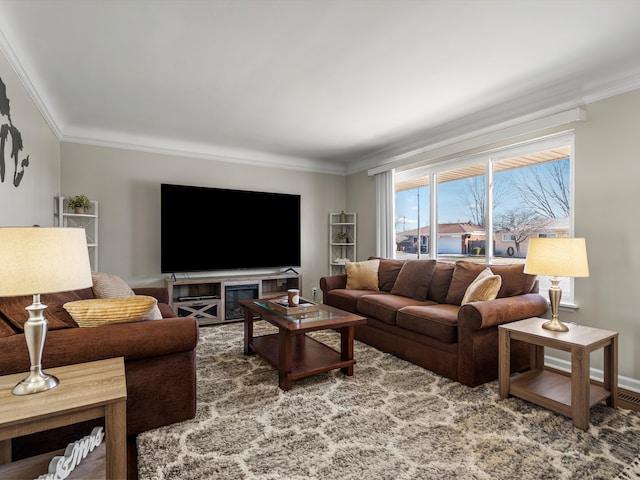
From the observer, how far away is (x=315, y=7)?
6.31ft

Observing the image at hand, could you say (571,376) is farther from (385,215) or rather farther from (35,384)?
(385,215)

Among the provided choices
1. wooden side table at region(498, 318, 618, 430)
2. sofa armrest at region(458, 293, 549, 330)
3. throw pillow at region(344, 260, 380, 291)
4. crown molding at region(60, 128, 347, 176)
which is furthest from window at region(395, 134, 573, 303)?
crown molding at region(60, 128, 347, 176)

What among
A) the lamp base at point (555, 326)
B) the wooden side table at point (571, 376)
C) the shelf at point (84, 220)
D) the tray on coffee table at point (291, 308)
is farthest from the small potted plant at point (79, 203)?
the lamp base at point (555, 326)

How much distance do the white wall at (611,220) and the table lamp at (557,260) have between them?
619mm

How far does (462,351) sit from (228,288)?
3.07 m

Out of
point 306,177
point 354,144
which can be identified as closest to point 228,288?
point 306,177

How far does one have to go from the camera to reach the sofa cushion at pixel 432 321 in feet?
8.84

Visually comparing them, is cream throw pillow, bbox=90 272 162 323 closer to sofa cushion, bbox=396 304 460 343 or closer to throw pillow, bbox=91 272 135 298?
throw pillow, bbox=91 272 135 298

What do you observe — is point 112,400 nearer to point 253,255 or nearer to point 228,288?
point 228,288

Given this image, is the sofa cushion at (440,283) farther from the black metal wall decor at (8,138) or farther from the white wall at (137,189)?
the black metal wall decor at (8,138)

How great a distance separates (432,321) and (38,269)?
2.59 meters

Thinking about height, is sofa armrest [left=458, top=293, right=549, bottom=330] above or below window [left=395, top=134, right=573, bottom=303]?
below

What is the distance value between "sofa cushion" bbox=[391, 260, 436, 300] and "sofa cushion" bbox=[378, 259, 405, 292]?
0.53 ft

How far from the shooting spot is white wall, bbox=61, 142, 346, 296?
4133mm
